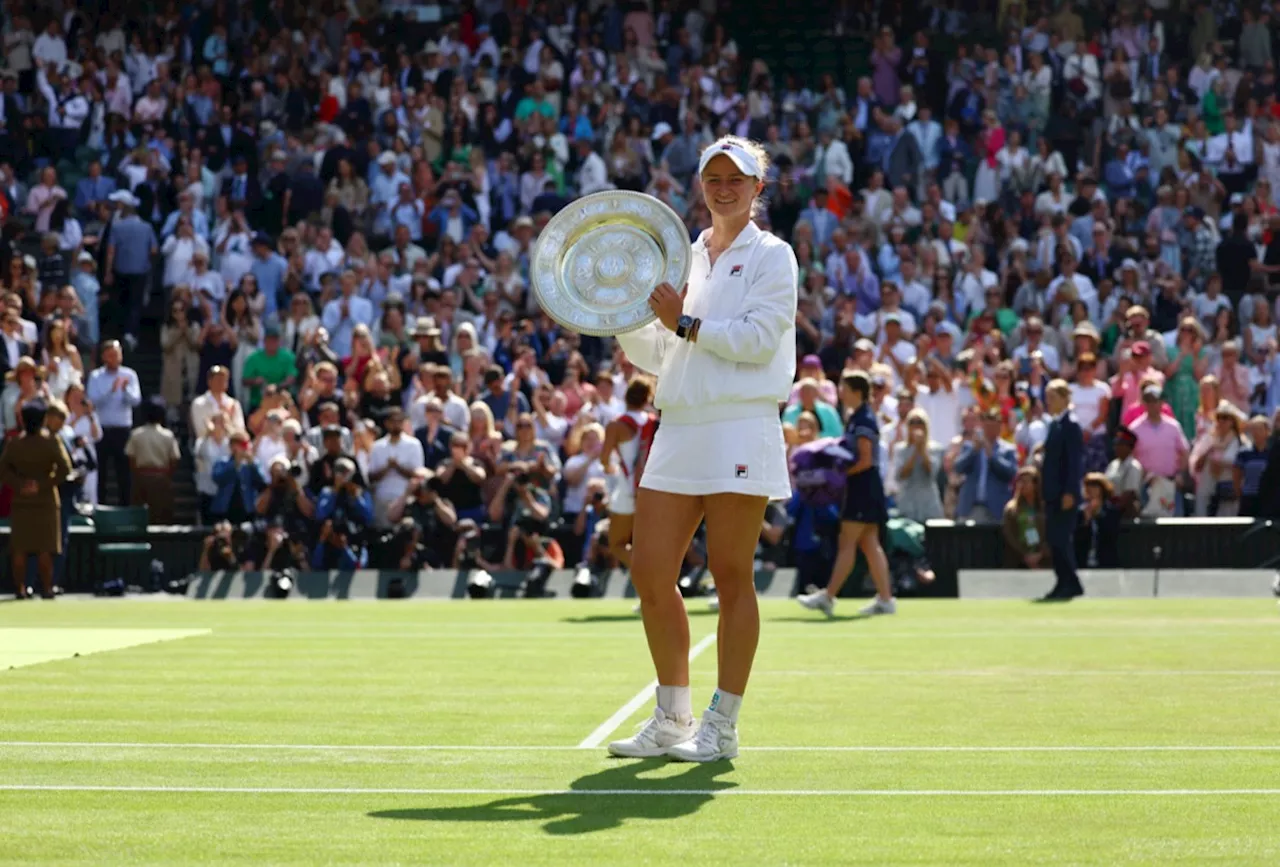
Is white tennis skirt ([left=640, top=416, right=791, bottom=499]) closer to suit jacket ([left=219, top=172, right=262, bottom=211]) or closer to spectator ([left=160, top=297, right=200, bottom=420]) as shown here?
spectator ([left=160, top=297, right=200, bottom=420])

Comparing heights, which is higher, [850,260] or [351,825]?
[850,260]

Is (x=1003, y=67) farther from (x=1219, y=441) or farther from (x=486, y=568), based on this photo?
(x=486, y=568)

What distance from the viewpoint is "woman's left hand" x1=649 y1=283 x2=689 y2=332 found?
8.09 metres

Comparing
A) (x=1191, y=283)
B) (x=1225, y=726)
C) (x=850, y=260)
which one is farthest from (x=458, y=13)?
(x=1225, y=726)

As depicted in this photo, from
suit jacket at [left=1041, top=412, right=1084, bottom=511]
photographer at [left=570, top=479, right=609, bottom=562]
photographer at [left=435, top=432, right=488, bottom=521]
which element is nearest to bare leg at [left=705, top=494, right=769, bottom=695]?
suit jacket at [left=1041, top=412, right=1084, bottom=511]

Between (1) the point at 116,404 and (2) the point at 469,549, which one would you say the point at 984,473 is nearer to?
(2) the point at 469,549

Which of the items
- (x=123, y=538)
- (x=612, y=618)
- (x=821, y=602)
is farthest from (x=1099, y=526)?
(x=123, y=538)

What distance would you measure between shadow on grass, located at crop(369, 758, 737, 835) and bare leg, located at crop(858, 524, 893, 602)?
1088 cm

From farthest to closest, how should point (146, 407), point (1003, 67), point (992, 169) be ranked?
point (1003, 67) < point (992, 169) < point (146, 407)

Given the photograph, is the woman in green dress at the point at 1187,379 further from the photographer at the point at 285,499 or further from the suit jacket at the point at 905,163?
the photographer at the point at 285,499

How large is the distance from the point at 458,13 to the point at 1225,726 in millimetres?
26384

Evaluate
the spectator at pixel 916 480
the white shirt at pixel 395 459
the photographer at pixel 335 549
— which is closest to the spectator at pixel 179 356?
the white shirt at pixel 395 459

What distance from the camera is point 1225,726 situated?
962 cm

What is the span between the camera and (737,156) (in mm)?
8242
